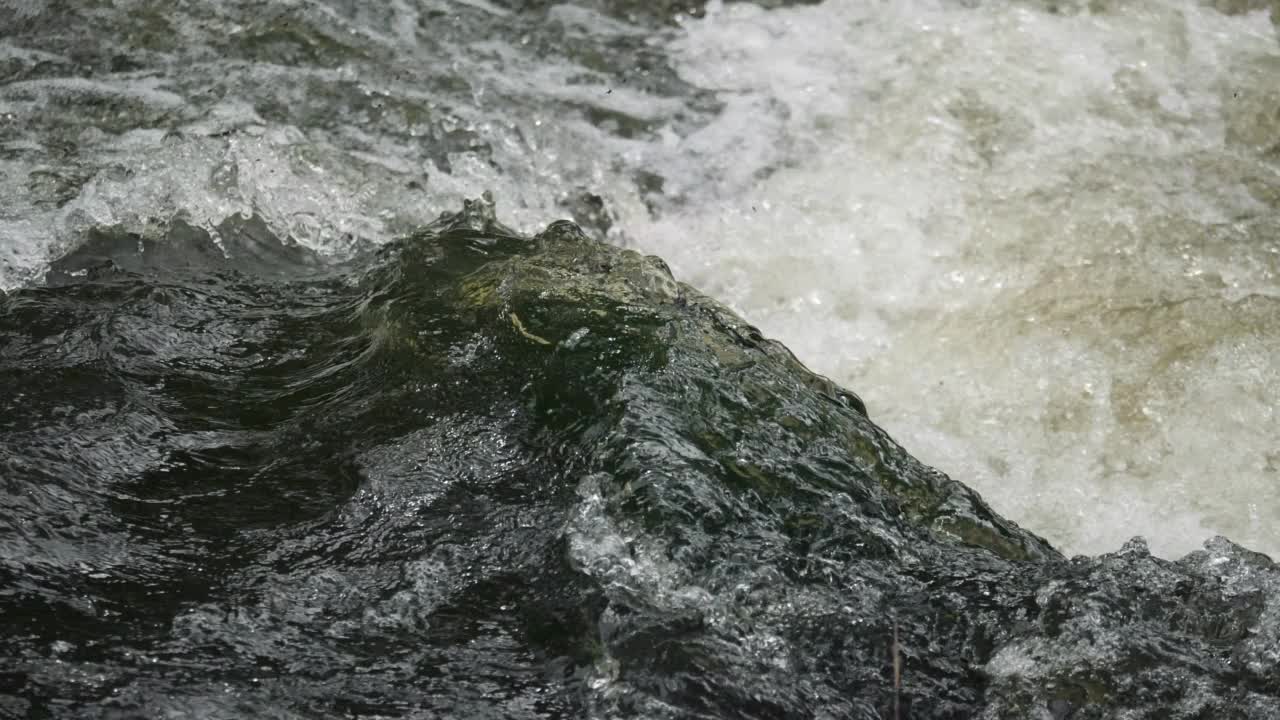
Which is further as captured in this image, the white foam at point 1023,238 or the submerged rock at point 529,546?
the white foam at point 1023,238

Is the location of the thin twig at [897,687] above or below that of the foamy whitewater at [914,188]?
above

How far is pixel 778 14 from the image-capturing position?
506 cm

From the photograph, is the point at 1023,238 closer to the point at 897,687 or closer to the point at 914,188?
the point at 914,188

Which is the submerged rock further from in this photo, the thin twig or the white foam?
the white foam

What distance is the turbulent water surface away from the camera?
1.96m

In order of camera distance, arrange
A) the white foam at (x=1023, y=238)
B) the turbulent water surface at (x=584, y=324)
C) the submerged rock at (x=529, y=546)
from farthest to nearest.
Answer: the white foam at (x=1023, y=238), the turbulent water surface at (x=584, y=324), the submerged rock at (x=529, y=546)

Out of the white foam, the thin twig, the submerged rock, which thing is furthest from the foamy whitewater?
the thin twig

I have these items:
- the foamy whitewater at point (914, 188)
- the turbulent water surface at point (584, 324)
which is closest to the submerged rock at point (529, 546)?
the turbulent water surface at point (584, 324)

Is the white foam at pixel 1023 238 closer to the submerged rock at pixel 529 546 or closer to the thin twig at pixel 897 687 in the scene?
the submerged rock at pixel 529 546

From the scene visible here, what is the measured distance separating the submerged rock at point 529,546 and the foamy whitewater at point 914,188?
81cm

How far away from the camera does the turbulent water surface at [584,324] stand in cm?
196

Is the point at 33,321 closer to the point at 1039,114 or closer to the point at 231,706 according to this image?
the point at 231,706

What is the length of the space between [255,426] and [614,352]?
715 mm

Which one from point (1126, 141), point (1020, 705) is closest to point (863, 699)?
point (1020, 705)
